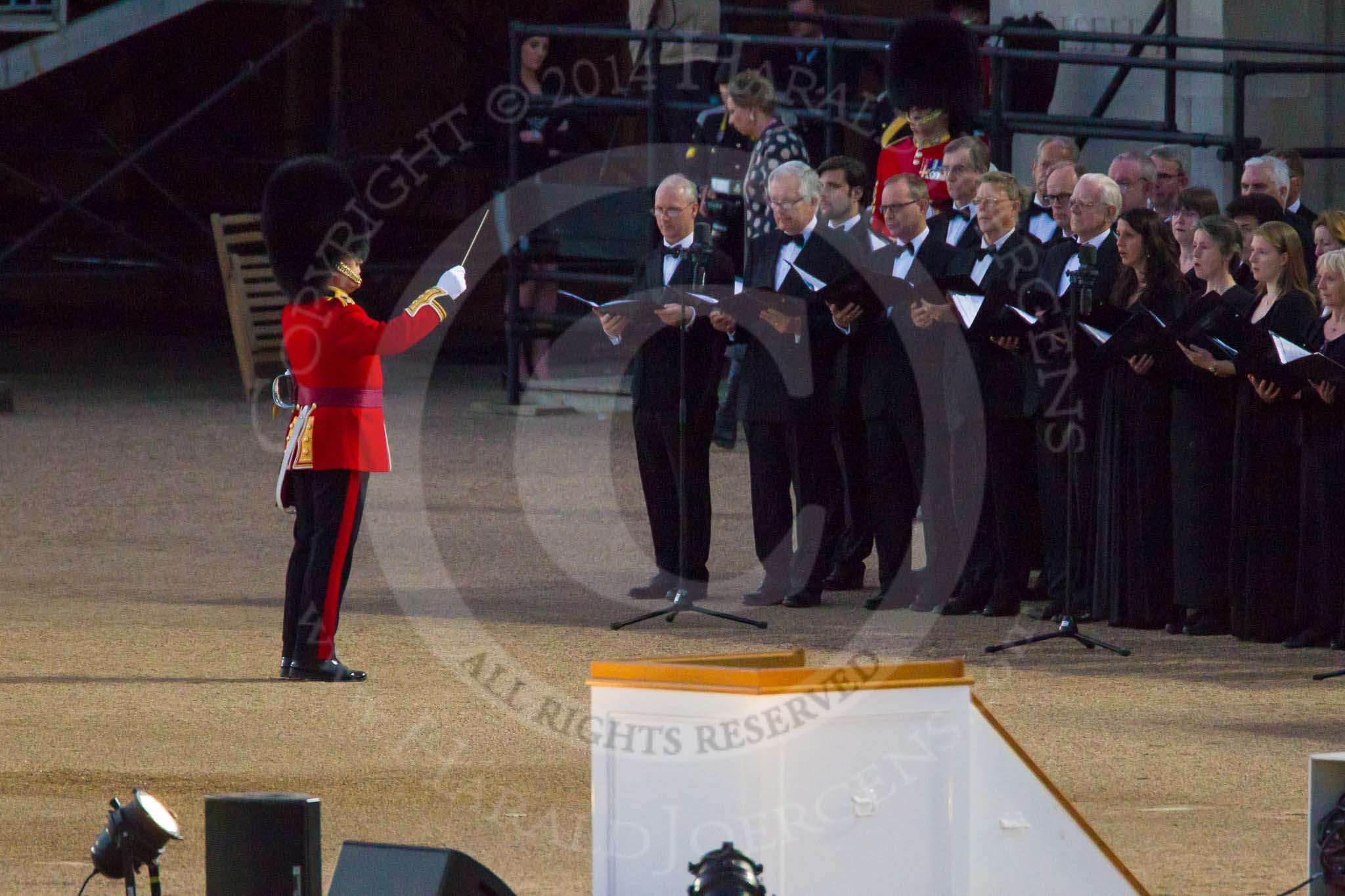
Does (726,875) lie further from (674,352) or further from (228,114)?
(228,114)

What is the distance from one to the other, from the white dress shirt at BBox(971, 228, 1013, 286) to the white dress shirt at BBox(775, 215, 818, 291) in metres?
0.67

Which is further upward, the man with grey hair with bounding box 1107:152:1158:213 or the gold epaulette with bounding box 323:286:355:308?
the man with grey hair with bounding box 1107:152:1158:213

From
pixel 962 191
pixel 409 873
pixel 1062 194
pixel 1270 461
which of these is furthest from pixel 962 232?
pixel 409 873

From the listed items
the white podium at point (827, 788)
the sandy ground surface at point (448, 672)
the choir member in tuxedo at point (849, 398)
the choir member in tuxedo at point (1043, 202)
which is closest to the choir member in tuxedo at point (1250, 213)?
the choir member in tuxedo at point (1043, 202)

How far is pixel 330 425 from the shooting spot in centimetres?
754

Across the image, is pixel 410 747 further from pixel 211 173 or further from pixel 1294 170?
pixel 211 173

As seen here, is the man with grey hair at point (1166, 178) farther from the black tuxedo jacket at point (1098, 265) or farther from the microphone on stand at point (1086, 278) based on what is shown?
the microphone on stand at point (1086, 278)

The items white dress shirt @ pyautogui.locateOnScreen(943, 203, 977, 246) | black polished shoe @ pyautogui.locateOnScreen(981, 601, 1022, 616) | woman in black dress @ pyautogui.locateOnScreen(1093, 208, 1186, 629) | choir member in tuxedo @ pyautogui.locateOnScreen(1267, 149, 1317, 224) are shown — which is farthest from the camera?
choir member in tuxedo @ pyautogui.locateOnScreen(1267, 149, 1317, 224)

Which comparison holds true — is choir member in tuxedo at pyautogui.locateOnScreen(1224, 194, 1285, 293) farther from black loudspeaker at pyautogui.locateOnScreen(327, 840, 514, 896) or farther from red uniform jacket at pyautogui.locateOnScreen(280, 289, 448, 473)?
black loudspeaker at pyautogui.locateOnScreen(327, 840, 514, 896)

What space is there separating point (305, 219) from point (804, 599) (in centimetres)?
255

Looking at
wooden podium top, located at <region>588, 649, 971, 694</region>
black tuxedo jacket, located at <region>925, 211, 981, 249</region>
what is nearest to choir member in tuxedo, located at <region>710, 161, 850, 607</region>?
black tuxedo jacket, located at <region>925, 211, 981, 249</region>

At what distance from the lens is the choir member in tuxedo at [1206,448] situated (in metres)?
8.12

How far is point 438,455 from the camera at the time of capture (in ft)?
41.3

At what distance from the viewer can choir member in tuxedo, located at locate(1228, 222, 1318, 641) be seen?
791 centimetres
